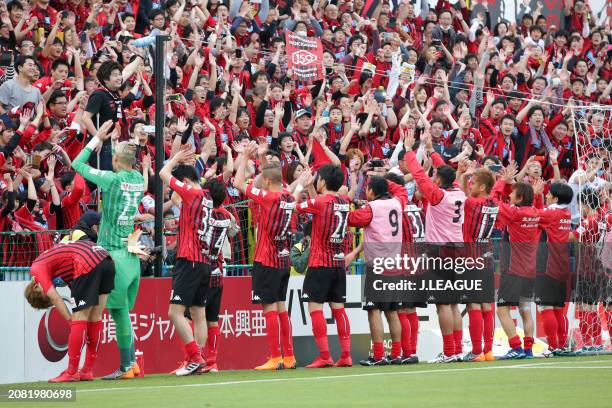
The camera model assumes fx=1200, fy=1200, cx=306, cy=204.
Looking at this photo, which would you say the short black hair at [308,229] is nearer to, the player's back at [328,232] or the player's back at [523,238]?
the player's back at [328,232]

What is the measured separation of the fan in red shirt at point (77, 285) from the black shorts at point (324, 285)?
249 centimetres

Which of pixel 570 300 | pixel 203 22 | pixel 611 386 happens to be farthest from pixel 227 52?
pixel 611 386

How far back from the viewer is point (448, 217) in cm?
1423

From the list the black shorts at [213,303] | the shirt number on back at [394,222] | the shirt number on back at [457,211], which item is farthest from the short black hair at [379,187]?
the black shorts at [213,303]

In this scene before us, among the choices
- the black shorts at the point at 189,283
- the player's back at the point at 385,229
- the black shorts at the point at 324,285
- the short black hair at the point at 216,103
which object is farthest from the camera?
the short black hair at the point at 216,103

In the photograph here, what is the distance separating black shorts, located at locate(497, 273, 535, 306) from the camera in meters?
14.7

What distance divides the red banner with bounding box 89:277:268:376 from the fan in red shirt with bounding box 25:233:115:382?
164 centimetres

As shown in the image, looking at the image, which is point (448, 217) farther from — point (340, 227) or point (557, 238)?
point (557, 238)

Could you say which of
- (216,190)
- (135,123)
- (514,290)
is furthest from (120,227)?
(514,290)

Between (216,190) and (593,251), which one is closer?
(216,190)

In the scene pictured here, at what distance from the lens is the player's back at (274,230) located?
13359 millimetres

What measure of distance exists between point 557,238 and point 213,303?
4812mm

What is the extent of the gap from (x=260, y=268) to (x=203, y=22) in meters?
7.41

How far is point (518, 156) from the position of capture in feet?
70.1
